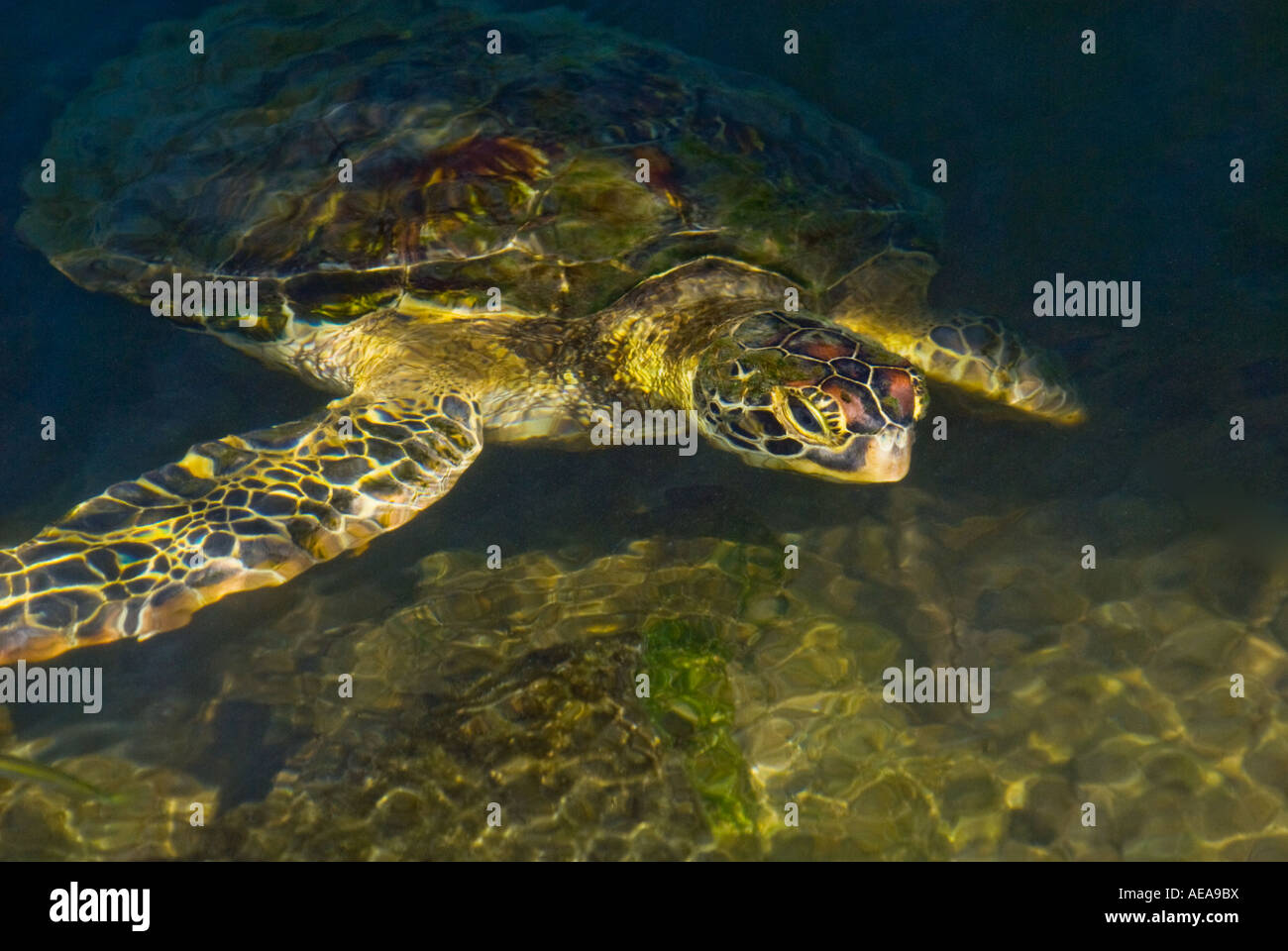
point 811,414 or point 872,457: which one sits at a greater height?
point 811,414

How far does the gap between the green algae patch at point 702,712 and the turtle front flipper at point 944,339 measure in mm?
2240

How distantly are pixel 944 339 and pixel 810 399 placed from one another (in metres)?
1.67

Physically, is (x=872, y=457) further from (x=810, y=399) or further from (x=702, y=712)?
(x=702, y=712)

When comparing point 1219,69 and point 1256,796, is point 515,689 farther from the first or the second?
point 1219,69

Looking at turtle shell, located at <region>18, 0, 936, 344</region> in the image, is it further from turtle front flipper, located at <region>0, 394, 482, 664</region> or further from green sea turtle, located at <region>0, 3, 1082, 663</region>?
turtle front flipper, located at <region>0, 394, 482, 664</region>

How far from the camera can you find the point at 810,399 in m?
4.70

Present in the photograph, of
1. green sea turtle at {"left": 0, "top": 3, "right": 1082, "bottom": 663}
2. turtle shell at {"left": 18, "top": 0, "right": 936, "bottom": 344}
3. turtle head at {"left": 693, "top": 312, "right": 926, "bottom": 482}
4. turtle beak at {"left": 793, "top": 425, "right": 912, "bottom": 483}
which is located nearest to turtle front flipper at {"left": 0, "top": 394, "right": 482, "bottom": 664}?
green sea turtle at {"left": 0, "top": 3, "right": 1082, "bottom": 663}

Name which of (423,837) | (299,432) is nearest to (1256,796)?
(423,837)

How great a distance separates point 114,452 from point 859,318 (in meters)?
4.94

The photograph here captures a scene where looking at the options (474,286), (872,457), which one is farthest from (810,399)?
(474,286)

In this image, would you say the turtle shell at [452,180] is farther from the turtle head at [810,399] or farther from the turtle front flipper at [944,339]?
the turtle head at [810,399]

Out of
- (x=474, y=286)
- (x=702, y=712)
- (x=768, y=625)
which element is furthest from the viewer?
(x=474, y=286)

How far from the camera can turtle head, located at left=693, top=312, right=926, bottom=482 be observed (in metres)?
4.66

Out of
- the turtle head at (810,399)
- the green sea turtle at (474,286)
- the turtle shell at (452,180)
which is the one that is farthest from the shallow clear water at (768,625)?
the turtle shell at (452,180)
